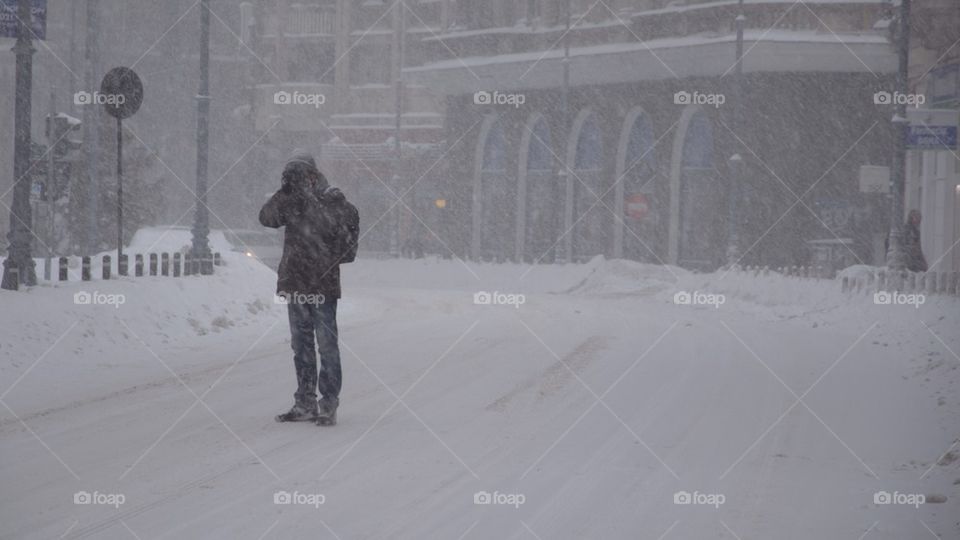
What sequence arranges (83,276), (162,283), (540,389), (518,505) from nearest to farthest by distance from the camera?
(518,505), (540,389), (83,276), (162,283)

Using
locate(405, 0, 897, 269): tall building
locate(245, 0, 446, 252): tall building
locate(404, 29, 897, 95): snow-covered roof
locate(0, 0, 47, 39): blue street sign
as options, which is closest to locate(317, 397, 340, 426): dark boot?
locate(0, 0, 47, 39): blue street sign

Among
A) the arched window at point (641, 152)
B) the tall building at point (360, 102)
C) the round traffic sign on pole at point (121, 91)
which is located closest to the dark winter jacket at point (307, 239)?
the round traffic sign on pole at point (121, 91)

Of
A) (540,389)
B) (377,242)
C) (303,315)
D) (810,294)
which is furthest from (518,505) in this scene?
(377,242)

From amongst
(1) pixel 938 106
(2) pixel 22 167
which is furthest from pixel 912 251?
(2) pixel 22 167

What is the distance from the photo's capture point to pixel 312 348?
9906 mm

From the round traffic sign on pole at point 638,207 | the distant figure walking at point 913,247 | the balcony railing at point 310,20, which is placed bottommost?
the distant figure walking at point 913,247

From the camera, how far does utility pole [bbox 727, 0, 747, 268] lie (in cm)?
3412

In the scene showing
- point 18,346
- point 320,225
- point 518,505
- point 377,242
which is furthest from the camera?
point 377,242

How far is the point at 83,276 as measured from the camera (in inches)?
621

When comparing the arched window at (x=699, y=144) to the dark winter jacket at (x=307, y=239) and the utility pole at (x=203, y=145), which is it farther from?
the dark winter jacket at (x=307, y=239)

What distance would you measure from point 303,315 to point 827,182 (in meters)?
30.0

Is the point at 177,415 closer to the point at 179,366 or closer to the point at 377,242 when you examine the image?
the point at 179,366

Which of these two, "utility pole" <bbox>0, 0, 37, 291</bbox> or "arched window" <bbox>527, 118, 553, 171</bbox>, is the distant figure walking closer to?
"utility pole" <bbox>0, 0, 37, 291</bbox>

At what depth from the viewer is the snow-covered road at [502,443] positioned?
6.90 m
